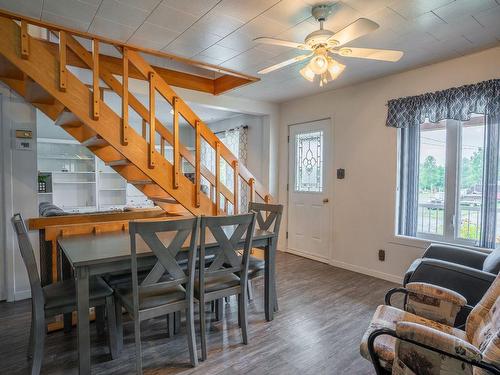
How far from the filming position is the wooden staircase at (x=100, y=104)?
2238 mm

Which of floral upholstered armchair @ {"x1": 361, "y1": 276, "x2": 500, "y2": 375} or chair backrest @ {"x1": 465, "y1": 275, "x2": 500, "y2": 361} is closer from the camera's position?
floral upholstered armchair @ {"x1": 361, "y1": 276, "x2": 500, "y2": 375}

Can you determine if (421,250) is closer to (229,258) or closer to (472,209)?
(472,209)

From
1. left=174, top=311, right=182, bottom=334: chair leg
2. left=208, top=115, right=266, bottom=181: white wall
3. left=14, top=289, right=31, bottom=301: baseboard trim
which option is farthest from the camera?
left=208, top=115, right=266, bottom=181: white wall

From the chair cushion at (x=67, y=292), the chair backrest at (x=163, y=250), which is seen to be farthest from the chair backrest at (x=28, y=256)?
the chair backrest at (x=163, y=250)

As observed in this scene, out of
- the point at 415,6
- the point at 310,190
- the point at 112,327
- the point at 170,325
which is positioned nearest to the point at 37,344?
the point at 112,327

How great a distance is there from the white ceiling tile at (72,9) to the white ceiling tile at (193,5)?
1.95ft

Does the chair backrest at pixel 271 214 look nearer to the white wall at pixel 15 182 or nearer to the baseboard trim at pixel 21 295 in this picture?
the white wall at pixel 15 182

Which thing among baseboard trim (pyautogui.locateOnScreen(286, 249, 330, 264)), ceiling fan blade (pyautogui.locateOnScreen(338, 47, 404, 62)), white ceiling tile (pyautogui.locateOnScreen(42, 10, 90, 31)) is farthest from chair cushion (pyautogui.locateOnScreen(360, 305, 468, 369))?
white ceiling tile (pyautogui.locateOnScreen(42, 10, 90, 31))

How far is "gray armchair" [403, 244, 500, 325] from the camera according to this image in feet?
6.70

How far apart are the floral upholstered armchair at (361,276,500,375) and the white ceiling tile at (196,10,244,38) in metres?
2.33

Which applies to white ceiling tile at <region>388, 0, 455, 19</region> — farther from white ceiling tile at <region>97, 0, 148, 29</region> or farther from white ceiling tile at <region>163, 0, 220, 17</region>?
white ceiling tile at <region>97, 0, 148, 29</region>

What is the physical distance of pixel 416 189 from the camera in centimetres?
368

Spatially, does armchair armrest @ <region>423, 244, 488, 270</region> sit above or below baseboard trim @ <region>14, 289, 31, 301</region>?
above

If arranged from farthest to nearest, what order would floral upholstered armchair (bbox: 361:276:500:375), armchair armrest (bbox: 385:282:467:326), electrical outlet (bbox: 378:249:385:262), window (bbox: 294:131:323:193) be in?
window (bbox: 294:131:323:193)
electrical outlet (bbox: 378:249:385:262)
armchair armrest (bbox: 385:282:467:326)
floral upholstered armchair (bbox: 361:276:500:375)
